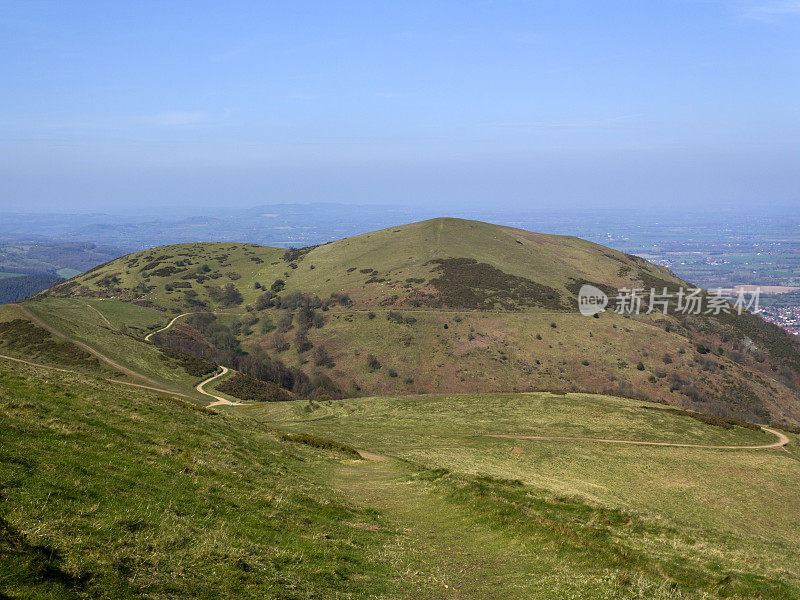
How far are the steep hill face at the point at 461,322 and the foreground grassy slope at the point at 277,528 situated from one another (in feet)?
217

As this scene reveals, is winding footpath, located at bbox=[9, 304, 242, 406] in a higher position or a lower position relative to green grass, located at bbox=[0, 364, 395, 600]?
lower

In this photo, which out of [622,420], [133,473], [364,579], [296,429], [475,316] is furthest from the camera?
[475,316]

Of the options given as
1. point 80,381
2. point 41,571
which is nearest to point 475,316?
point 80,381

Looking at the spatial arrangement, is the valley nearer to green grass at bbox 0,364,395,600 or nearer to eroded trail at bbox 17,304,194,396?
green grass at bbox 0,364,395,600

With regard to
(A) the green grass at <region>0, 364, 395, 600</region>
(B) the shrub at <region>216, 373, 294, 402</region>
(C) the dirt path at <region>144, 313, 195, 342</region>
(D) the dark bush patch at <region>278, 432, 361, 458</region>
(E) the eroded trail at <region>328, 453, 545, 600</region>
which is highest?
(A) the green grass at <region>0, 364, 395, 600</region>

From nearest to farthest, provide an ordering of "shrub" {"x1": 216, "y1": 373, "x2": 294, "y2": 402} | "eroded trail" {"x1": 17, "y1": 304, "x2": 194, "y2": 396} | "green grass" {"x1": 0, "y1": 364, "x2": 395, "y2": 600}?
"green grass" {"x1": 0, "y1": 364, "x2": 395, "y2": 600} → "eroded trail" {"x1": 17, "y1": 304, "x2": 194, "y2": 396} → "shrub" {"x1": 216, "y1": 373, "x2": 294, "y2": 402}

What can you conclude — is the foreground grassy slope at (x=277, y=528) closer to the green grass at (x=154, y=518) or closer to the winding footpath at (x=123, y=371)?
the green grass at (x=154, y=518)

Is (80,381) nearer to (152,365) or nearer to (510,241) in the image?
(152,365)

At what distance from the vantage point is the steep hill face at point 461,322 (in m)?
95.9

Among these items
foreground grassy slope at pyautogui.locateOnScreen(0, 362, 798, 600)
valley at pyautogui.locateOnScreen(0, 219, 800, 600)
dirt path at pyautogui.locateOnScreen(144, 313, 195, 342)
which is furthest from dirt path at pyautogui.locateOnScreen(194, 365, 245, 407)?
dirt path at pyautogui.locateOnScreen(144, 313, 195, 342)

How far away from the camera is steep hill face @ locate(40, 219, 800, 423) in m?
95.9

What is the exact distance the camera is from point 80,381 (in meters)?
31.9

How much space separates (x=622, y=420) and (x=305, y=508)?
41.9 metres

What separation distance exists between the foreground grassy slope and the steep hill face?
66.2m
